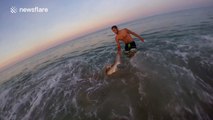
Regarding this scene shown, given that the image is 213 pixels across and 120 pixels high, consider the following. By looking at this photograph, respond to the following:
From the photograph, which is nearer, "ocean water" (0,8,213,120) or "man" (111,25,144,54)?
"ocean water" (0,8,213,120)

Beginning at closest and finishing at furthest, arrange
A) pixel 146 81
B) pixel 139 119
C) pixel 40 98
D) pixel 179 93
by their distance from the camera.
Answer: pixel 139 119
pixel 179 93
pixel 146 81
pixel 40 98

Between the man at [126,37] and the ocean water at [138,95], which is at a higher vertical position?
the man at [126,37]

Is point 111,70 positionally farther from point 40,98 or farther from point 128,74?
point 40,98

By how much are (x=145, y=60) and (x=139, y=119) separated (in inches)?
189

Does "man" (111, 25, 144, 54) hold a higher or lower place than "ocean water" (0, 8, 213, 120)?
higher

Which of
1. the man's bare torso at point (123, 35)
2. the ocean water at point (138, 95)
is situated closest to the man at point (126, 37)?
the man's bare torso at point (123, 35)

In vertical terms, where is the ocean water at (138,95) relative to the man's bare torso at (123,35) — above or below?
below

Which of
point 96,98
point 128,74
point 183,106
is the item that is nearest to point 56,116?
point 96,98

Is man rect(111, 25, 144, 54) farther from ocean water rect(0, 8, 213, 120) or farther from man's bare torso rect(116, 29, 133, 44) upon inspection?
ocean water rect(0, 8, 213, 120)

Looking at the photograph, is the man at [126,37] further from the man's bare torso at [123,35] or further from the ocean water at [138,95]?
the ocean water at [138,95]

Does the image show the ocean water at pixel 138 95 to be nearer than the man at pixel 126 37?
Yes

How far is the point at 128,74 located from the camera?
22.9 ft

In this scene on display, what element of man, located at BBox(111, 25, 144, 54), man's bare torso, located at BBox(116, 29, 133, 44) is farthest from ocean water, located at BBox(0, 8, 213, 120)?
man's bare torso, located at BBox(116, 29, 133, 44)

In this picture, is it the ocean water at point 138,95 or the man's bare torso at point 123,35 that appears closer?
the ocean water at point 138,95
